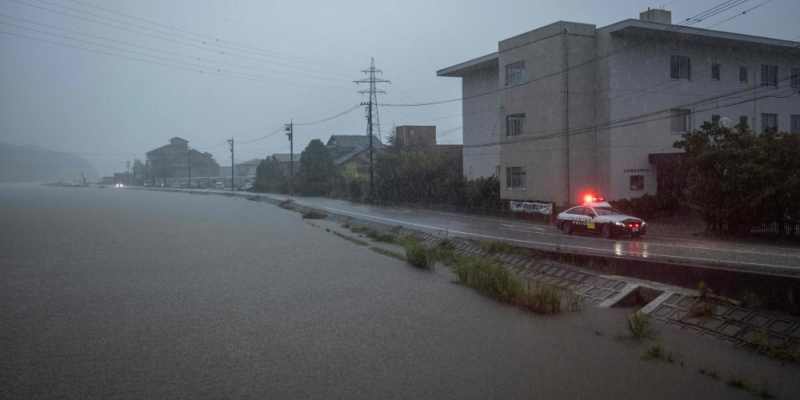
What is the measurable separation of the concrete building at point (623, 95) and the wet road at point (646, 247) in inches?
191

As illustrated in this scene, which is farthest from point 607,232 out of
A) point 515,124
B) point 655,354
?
point 515,124

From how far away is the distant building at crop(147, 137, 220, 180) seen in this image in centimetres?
13875

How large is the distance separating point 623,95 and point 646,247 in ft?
48.2

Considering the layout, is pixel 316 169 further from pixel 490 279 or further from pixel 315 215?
pixel 490 279

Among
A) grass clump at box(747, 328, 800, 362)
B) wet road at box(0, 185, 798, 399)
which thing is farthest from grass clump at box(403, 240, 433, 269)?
grass clump at box(747, 328, 800, 362)

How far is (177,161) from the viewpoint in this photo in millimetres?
142625

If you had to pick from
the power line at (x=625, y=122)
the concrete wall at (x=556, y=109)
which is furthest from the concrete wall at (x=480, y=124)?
the power line at (x=625, y=122)

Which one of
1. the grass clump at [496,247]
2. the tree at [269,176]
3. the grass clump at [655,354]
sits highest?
the tree at [269,176]

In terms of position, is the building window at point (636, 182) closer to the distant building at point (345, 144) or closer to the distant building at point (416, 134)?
the distant building at point (416, 134)

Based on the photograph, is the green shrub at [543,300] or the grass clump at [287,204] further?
the grass clump at [287,204]

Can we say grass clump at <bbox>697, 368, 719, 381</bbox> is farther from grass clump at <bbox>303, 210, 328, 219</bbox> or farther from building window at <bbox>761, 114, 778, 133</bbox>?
grass clump at <bbox>303, 210, 328, 219</bbox>

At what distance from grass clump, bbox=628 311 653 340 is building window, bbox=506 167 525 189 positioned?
23600 mm

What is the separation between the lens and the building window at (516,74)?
121ft

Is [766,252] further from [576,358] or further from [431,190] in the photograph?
[431,190]
